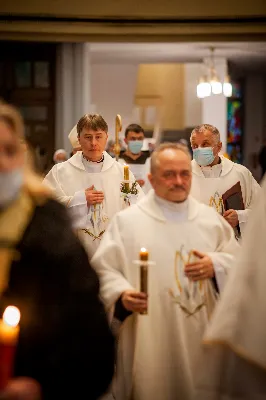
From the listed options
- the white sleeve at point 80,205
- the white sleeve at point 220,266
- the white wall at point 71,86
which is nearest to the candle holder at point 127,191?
the white sleeve at point 80,205

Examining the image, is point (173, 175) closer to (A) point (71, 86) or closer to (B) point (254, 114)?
(A) point (71, 86)

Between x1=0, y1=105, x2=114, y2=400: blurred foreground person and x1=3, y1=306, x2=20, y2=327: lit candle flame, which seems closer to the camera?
x1=3, y1=306, x2=20, y2=327: lit candle flame

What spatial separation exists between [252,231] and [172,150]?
0.89m

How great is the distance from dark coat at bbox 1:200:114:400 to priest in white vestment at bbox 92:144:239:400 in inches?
56.3

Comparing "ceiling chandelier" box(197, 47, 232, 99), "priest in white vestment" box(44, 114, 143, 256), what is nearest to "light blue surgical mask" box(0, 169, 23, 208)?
"priest in white vestment" box(44, 114, 143, 256)

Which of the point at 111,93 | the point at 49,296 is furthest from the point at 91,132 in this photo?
the point at 111,93

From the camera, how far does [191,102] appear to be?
23.6 metres

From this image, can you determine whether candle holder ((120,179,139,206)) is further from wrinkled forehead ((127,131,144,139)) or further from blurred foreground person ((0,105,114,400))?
blurred foreground person ((0,105,114,400))

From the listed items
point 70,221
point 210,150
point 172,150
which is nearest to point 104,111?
point 210,150

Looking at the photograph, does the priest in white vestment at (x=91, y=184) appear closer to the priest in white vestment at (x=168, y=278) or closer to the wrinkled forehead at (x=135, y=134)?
the priest in white vestment at (x=168, y=278)

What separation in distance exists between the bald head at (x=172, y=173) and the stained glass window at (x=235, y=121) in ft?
69.8

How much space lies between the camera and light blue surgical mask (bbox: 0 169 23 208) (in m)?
2.21

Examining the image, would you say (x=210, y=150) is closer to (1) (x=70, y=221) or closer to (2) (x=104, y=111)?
(1) (x=70, y=221)

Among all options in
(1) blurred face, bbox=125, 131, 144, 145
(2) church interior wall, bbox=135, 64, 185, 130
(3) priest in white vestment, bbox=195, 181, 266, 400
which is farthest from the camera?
(2) church interior wall, bbox=135, 64, 185, 130
